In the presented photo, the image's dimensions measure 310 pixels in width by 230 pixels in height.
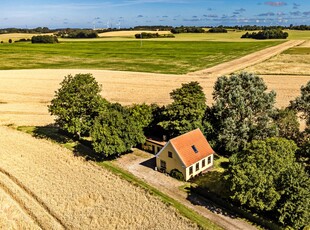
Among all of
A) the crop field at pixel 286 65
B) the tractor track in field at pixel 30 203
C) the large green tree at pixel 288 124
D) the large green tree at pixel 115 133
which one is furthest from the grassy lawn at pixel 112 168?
the crop field at pixel 286 65

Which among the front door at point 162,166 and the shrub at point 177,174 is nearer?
the shrub at point 177,174

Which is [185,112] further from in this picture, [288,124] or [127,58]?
[127,58]

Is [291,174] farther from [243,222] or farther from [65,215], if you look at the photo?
[65,215]

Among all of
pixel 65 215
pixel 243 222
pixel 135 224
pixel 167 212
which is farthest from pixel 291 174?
pixel 65 215

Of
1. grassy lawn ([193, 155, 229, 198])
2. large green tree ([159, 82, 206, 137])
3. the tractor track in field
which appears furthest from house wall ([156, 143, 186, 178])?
the tractor track in field

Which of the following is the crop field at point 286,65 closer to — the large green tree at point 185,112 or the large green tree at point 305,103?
the large green tree at point 305,103
